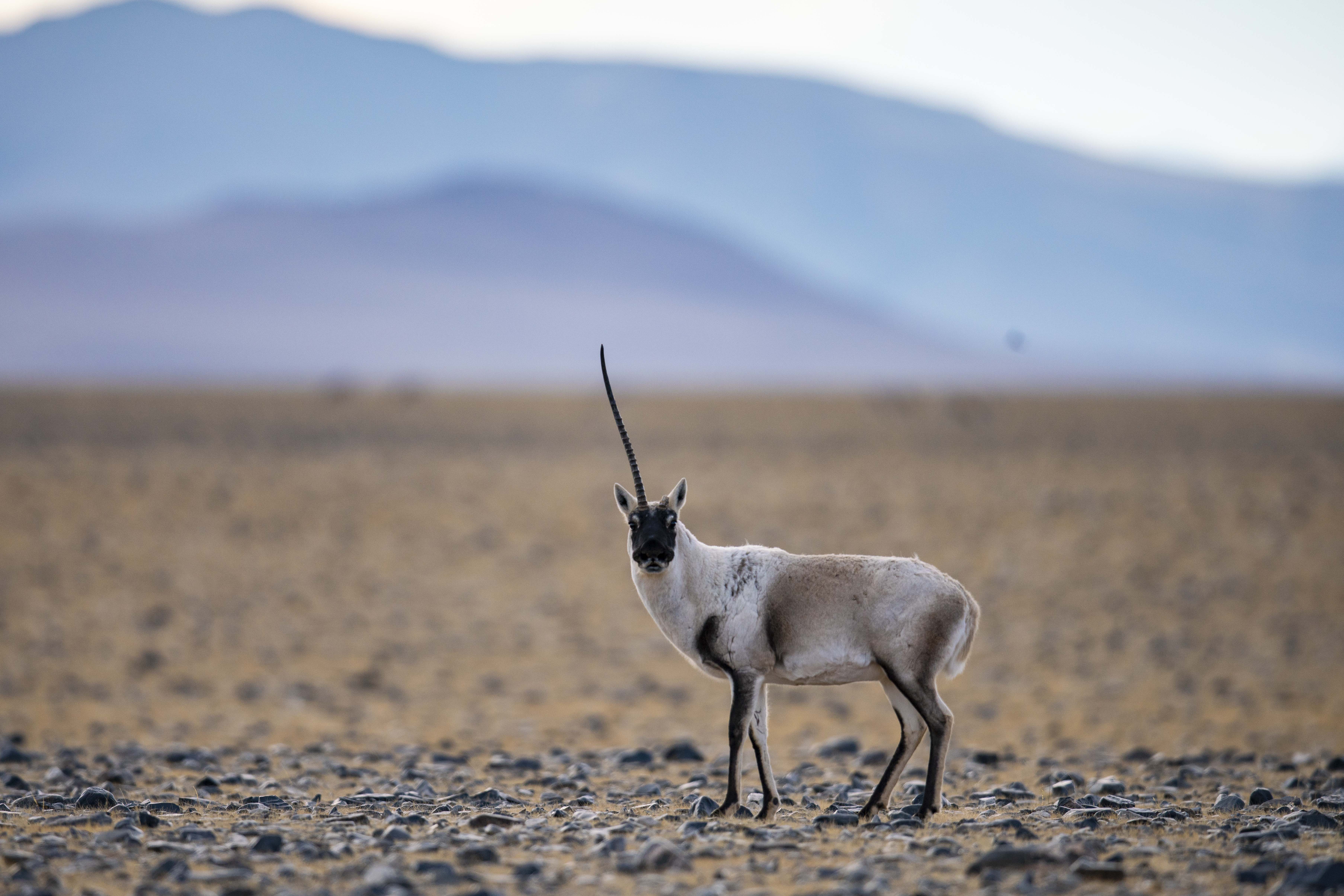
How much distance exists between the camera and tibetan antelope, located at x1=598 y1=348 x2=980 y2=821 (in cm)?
850

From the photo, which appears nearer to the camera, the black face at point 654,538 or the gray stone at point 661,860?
the gray stone at point 661,860

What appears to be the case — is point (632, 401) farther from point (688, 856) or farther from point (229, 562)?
point (688, 856)

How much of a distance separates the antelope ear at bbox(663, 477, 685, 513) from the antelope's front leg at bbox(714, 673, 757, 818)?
1169 mm

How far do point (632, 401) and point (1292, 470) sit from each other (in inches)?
1296

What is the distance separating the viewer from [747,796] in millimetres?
9828

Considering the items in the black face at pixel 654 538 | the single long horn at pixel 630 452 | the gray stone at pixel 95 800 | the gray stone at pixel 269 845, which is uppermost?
the single long horn at pixel 630 452

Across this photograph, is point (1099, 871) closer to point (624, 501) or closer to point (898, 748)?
point (898, 748)

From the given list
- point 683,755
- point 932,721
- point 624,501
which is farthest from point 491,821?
point 683,755

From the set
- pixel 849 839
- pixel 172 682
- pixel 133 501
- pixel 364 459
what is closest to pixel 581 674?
pixel 172 682

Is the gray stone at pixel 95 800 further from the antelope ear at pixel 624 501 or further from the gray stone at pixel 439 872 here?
the antelope ear at pixel 624 501

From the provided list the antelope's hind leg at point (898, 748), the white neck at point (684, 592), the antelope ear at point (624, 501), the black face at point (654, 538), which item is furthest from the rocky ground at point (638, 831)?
the antelope ear at point (624, 501)

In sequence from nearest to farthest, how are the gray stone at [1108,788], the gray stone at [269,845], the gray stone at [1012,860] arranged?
the gray stone at [1012,860] → the gray stone at [269,845] → the gray stone at [1108,788]

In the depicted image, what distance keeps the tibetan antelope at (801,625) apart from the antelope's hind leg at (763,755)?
12mm

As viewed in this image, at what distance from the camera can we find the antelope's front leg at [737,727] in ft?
28.0
